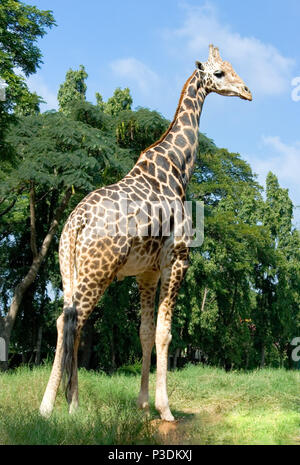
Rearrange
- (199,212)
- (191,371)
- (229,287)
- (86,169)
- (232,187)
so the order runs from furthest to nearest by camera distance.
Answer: (232,187), (229,287), (199,212), (86,169), (191,371)

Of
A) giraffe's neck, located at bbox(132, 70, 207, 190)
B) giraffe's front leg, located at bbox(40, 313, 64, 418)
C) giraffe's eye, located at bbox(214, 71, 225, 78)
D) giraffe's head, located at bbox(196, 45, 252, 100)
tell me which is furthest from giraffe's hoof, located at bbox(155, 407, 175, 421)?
giraffe's eye, located at bbox(214, 71, 225, 78)

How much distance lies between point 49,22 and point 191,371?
11.1m

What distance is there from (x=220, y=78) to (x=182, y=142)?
4.46 feet

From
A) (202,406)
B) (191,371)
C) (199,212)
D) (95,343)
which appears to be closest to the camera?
(202,406)

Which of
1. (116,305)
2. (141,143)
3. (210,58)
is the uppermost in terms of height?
(141,143)

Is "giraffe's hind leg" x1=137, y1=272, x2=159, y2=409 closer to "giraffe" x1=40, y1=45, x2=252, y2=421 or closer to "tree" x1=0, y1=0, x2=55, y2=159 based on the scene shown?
"giraffe" x1=40, y1=45, x2=252, y2=421

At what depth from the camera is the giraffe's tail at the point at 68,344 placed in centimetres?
560

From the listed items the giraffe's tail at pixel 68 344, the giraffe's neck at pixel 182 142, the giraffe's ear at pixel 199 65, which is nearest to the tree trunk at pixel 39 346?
the giraffe's neck at pixel 182 142

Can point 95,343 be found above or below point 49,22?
below

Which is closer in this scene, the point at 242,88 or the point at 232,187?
the point at 242,88

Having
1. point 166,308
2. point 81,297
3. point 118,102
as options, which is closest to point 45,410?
point 81,297
